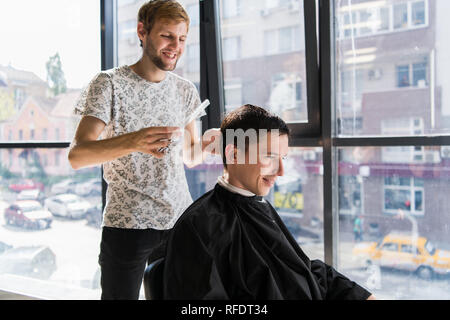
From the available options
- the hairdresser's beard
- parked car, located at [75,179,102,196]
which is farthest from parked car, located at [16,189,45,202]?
the hairdresser's beard

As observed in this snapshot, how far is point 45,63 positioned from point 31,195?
42.7 inches

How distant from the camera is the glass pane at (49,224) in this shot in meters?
3.06

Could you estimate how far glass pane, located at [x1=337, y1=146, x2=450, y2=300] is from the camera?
79.3 inches

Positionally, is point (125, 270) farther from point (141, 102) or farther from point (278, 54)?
point (278, 54)

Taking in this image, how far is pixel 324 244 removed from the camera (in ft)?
7.23

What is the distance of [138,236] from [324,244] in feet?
3.59

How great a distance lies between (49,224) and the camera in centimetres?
320

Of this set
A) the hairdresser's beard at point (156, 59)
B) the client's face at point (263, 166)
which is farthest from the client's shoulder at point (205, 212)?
the hairdresser's beard at point (156, 59)

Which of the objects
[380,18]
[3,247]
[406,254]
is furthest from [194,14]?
[3,247]

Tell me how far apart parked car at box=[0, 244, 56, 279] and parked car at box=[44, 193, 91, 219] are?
35 centimetres

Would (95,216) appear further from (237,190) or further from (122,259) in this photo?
(237,190)

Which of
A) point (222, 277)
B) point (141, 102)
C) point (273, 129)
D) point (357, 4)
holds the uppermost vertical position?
point (357, 4)
